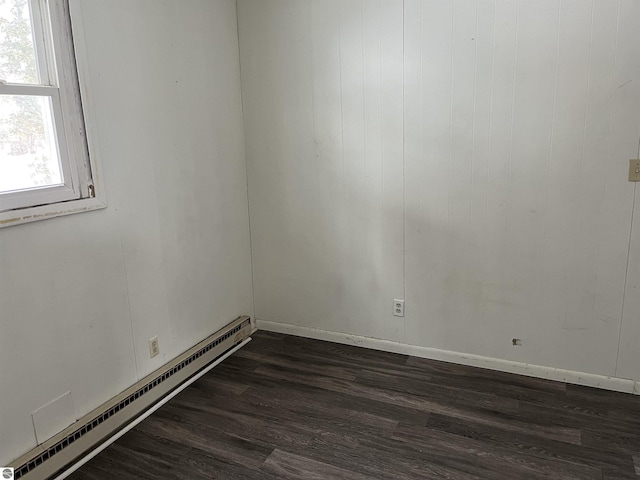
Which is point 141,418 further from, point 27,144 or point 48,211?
point 27,144

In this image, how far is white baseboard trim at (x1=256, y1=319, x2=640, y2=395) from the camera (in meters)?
2.73

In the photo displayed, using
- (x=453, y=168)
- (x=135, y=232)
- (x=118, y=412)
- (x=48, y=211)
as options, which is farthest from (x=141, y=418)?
(x=453, y=168)

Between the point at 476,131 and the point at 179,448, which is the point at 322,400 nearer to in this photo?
the point at 179,448

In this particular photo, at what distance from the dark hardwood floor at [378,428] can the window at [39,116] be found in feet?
3.82

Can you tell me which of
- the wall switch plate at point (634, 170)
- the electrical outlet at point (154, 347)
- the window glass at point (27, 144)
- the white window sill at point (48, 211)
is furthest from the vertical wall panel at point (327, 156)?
the window glass at point (27, 144)

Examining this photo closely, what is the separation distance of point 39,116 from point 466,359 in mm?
2552

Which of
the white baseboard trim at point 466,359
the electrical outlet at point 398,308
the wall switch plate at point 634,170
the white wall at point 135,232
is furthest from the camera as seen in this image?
the electrical outlet at point 398,308

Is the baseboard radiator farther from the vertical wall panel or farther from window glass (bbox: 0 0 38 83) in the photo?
→ window glass (bbox: 0 0 38 83)

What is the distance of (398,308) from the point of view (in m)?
3.20

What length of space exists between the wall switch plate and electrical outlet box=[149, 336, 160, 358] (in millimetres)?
2565

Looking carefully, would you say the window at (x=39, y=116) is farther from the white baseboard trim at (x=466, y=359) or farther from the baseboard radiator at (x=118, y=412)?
the white baseboard trim at (x=466, y=359)

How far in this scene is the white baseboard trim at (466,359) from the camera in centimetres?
273

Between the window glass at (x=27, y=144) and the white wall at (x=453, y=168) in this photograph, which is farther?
the white wall at (x=453, y=168)

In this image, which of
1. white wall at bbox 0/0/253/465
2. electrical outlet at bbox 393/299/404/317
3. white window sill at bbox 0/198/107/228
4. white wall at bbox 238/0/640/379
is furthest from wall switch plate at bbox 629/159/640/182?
white window sill at bbox 0/198/107/228
